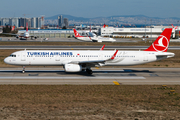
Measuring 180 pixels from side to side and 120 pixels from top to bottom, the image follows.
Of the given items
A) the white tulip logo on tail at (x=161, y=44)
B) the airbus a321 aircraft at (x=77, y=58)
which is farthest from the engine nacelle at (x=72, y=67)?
the white tulip logo on tail at (x=161, y=44)

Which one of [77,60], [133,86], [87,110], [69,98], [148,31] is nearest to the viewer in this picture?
[87,110]

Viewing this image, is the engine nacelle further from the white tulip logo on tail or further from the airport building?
the airport building

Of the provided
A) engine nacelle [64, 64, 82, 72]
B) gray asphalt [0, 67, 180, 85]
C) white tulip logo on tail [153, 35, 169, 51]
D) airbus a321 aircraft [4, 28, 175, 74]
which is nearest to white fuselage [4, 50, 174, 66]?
airbus a321 aircraft [4, 28, 175, 74]

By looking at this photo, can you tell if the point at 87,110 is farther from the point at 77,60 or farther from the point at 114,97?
the point at 77,60

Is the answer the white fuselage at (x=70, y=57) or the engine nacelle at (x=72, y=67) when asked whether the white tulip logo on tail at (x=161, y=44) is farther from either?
the engine nacelle at (x=72, y=67)

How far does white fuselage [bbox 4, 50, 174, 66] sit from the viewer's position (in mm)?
38594

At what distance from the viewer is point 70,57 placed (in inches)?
1539

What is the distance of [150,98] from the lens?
24609 millimetres

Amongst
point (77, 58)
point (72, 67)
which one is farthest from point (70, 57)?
point (72, 67)

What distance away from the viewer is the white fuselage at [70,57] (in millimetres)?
38594

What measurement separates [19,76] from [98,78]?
487 inches

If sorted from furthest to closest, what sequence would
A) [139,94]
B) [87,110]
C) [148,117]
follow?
[139,94]
[87,110]
[148,117]

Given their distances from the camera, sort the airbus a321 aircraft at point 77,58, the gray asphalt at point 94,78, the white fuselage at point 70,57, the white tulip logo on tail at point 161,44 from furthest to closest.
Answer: the white tulip logo on tail at point 161,44, the white fuselage at point 70,57, the airbus a321 aircraft at point 77,58, the gray asphalt at point 94,78

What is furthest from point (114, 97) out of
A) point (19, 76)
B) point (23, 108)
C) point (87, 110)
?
point (19, 76)
